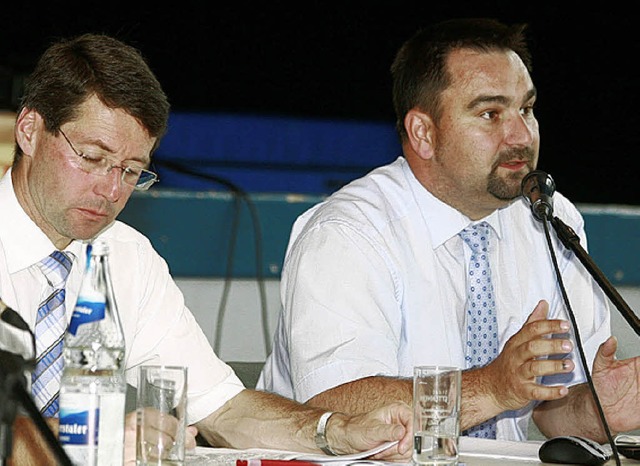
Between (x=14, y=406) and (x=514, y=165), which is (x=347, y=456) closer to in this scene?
(x=14, y=406)

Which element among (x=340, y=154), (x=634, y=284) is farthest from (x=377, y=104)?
(x=634, y=284)

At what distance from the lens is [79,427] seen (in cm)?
109

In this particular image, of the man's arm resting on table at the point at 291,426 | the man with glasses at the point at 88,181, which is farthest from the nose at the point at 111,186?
the man's arm resting on table at the point at 291,426

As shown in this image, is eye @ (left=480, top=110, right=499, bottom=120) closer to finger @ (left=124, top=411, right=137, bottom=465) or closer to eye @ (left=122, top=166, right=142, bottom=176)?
eye @ (left=122, top=166, right=142, bottom=176)

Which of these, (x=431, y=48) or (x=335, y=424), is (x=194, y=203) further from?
(x=335, y=424)

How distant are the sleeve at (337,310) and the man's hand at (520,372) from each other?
6.8 inches

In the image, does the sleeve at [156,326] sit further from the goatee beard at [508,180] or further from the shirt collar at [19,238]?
the goatee beard at [508,180]

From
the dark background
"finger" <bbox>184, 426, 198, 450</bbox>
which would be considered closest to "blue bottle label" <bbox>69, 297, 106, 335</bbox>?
"finger" <bbox>184, 426, 198, 450</bbox>

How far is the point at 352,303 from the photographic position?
79.6 inches

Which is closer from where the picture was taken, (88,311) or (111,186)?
(88,311)

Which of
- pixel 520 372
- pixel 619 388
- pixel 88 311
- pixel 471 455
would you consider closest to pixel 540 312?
pixel 520 372

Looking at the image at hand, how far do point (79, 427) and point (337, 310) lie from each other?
0.96 m

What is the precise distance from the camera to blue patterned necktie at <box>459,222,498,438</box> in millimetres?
2119

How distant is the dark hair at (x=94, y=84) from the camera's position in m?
1.71
